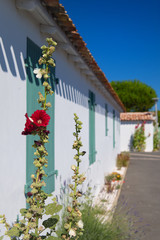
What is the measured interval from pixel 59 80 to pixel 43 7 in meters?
1.28

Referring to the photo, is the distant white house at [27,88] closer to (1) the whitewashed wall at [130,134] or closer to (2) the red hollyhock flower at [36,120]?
(2) the red hollyhock flower at [36,120]

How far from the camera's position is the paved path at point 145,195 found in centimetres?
546

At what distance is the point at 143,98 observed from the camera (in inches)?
1501

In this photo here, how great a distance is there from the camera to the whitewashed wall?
2161cm

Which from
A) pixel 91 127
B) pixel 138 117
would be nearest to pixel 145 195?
pixel 91 127

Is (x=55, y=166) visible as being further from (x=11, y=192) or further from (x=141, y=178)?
(x=141, y=178)

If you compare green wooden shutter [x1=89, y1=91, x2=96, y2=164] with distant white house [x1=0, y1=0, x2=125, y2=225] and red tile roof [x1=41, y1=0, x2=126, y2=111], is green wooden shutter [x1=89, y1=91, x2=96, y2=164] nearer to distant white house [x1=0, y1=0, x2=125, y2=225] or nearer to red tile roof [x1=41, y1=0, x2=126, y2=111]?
red tile roof [x1=41, y1=0, x2=126, y2=111]

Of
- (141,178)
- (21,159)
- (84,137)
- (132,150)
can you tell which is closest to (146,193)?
(141,178)

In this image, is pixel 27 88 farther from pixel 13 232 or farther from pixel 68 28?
pixel 13 232

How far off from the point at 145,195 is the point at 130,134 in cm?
1418

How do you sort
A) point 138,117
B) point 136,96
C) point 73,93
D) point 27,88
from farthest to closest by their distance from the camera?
point 136,96 → point 138,117 → point 73,93 → point 27,88

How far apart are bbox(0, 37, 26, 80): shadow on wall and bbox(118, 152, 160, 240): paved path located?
134 inches

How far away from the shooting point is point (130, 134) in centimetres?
2184

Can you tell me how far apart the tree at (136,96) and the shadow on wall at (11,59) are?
3662 cm
